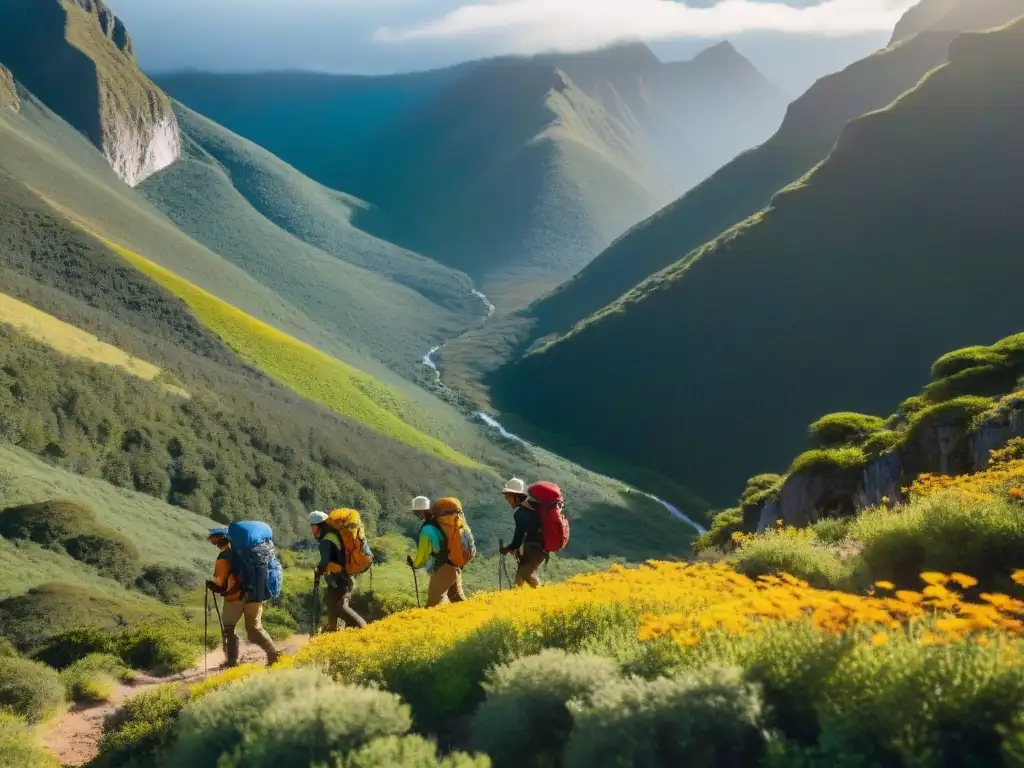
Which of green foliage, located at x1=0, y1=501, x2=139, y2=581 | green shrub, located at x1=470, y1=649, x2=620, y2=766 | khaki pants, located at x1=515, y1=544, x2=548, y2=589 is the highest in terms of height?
khaki pants, located at x1=515, y1=544, x2=548, y2=589

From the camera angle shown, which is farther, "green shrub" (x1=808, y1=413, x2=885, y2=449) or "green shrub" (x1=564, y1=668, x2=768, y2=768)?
"green shrub" (x1=808, y1=413, x2=885, y2=449)

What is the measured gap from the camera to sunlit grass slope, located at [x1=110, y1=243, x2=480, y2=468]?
192 feet

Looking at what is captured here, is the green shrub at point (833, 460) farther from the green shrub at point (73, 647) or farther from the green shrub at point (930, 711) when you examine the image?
the green shrub at point (930, 711)

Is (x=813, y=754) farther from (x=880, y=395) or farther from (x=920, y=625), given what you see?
Answer: (x=880, y=395)

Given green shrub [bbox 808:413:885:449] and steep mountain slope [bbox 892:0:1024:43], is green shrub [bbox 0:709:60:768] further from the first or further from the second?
steep mountain slope [bbox 892:0:1024:43]

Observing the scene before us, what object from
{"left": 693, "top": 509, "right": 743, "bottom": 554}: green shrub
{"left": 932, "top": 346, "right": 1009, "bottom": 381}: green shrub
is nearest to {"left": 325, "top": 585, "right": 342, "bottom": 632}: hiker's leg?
{"left": 693, "top": 509, "right": 743, "bottom": 554}: green shrub

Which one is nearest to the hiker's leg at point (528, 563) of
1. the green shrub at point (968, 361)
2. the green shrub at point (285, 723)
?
the green shrub at point (285, 723)

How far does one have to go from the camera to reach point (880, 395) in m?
61.9

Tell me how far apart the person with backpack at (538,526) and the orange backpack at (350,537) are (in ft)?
6.93

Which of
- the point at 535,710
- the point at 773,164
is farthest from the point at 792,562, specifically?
the point at 773,164

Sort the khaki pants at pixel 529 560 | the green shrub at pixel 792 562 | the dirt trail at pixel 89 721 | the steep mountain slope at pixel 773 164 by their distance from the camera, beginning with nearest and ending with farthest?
1. the green shrub at pixel 792 562
2. the dirt trail at pixel 89 721
3. the khaki pants at pixel 529 560
4. the steep mountain slope at pixel 773 164

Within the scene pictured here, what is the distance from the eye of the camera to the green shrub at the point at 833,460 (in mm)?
21906

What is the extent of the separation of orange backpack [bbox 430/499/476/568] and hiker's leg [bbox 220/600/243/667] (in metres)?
2.88

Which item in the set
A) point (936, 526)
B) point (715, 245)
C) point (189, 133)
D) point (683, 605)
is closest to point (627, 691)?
point (683, 605)
